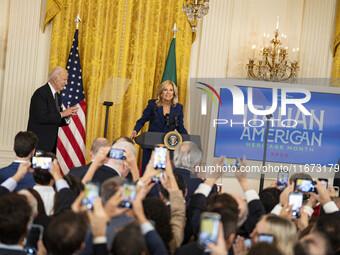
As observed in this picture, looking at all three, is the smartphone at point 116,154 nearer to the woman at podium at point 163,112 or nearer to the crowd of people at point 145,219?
the crowd of people at point 145,219

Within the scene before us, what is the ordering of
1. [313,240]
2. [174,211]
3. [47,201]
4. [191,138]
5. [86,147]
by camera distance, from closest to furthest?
[313,240] → [174,211] → [47,201] → [191,138] → [86,147]

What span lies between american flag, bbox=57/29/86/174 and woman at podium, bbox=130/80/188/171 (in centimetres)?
119

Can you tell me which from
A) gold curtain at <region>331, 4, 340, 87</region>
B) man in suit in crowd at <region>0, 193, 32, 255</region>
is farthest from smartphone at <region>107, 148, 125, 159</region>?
gold curtain at <region>331, 4, 340, 87</region>

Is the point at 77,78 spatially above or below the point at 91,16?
below

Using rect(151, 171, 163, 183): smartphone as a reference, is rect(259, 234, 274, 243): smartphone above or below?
below

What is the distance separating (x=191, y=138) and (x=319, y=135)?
1912 mm

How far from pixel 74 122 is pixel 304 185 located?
4.65 metres

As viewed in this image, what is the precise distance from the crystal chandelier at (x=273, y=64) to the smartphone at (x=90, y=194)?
585cm

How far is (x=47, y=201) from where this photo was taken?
10.8 feet

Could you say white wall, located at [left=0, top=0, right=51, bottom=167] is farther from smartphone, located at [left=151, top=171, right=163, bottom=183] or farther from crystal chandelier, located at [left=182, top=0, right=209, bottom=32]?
smartphone, located at [left=151, top=171, right=163, bottom=183]

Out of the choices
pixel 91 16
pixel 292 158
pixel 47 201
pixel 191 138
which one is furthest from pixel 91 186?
pixel 91 16

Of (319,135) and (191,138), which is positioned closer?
(191,138)

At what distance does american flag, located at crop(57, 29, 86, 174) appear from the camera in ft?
24.5

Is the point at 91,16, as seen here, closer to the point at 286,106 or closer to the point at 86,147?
the point at 86,147
